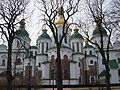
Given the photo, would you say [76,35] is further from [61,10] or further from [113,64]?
[61,10]

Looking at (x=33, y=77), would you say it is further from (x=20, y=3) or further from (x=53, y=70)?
(x=20, y=3)

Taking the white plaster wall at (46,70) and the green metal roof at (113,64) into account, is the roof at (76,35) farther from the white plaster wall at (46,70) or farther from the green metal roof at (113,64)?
the white plaster wall at (46,70)

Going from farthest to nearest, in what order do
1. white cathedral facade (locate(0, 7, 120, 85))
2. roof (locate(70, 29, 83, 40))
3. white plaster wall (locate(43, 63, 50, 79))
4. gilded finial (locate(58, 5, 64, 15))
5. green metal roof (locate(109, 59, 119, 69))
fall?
roof (locate(70, 29, 83, 40))
green metal roof (locate(109, 59, 119, 69))
white plaster wall (locate(43, 63, 50, 79))
white cathedral facade (locate(0, 7, 120, 85))
gilded finial (locate(58, 5, 64, 15))

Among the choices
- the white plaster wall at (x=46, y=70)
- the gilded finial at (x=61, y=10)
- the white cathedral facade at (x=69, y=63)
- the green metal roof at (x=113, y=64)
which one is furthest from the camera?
the green metal roof at (x=113, y=64)

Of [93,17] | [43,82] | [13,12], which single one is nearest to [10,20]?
[13,12]

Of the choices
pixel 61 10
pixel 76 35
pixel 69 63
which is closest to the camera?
pixel 61 10

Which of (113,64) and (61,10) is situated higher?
(61,10)

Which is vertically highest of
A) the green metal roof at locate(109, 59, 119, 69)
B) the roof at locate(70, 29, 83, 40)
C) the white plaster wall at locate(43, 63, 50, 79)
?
the roof at locate(70, 29, 83, 40)

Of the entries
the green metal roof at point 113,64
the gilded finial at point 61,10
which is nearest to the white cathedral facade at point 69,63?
the green metal roof at point 113,64

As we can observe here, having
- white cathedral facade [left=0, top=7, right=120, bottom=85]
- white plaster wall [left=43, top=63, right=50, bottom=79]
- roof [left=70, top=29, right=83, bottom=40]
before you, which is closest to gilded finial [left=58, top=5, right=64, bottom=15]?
white cathedral facade [left=0, top=7, right=120, bottom=85]

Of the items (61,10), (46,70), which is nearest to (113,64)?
(46,70)

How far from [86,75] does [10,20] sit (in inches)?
1208

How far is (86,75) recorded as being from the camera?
5088cm

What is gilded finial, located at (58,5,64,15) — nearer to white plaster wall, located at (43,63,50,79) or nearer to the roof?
white plaster wall, located at (43,63,50,79)
